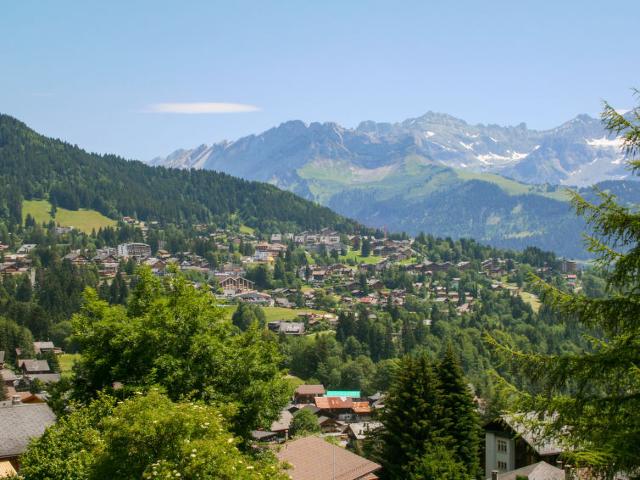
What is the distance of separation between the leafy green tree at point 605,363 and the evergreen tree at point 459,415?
30.4m

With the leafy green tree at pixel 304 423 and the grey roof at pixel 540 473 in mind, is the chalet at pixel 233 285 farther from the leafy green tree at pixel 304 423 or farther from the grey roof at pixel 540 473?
the grey roof at pixel 540 473

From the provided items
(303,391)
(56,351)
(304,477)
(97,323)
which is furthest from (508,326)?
(97,323)

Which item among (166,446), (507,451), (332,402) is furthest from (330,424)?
(166,446)

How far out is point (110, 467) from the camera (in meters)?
16.4

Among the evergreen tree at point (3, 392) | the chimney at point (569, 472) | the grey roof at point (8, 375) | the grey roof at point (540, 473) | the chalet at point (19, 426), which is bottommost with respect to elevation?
the grey roof at point (8, 375)

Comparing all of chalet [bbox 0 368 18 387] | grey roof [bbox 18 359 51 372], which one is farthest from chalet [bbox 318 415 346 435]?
chalet [bbox 0 368 18 387]

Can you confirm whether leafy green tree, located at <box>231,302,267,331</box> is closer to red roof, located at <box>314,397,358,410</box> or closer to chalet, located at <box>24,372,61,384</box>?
red roof, located at <box>314,397,358,410</box>

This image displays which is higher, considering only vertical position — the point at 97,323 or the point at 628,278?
the point at 628,278

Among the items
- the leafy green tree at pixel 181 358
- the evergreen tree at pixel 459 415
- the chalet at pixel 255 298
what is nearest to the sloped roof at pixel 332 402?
the evergreen tree at pixel 459 415

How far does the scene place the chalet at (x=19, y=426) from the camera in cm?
3106

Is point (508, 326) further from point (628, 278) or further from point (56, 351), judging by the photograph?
point (628, 278)

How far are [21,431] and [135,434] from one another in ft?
63.4

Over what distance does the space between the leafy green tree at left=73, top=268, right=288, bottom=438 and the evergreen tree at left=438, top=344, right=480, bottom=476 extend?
68.1ft

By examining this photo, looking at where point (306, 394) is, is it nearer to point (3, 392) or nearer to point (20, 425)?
point (3, 392)
